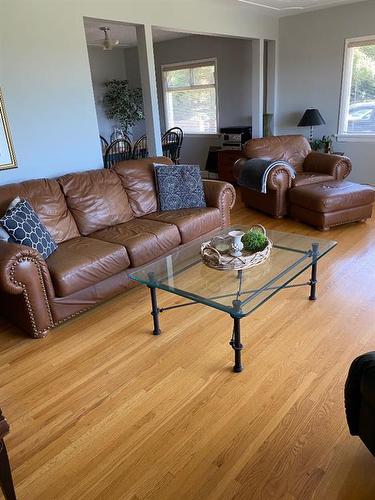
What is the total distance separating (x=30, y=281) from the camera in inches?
91.5

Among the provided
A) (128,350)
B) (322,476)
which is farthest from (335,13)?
(322,476)

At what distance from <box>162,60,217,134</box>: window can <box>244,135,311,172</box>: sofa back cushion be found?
7.41 feet

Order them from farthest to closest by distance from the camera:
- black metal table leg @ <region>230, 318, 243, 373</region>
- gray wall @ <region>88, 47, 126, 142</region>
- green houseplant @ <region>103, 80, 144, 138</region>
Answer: green houseplant @ <region>103, 80, 144, 138</region> → gray wall @ <region>88, 47, 126, 142</region> → black metal table leg @ <region>230, 318, 243, 373</region>

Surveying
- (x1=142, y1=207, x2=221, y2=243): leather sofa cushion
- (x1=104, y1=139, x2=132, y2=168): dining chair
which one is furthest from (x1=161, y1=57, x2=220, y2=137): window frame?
(x1=142, y1=207, x2=221, y2=243): leather sofa cushion

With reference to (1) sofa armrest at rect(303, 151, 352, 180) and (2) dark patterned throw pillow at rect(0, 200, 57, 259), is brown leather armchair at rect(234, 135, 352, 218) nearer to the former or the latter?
(1) sofa armrest at rect(303, 151, 352, 180)

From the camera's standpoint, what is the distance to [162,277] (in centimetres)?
232

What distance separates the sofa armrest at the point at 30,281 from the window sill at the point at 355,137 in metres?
4.86

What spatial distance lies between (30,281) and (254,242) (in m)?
1.40

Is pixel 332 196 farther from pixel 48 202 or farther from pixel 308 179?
pixel 48 202

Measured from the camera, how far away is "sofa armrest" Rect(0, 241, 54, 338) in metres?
2.22

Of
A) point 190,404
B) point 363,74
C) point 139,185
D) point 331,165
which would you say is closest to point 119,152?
point 139,185

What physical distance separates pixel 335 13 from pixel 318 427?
5.56m

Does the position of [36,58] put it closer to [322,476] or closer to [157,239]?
[157,239]

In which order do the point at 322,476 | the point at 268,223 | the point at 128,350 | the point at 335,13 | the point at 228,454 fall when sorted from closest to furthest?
the point at 322,476, the point at 228,454, the point at 128,350, the point at 268,223, the point at 335,13
